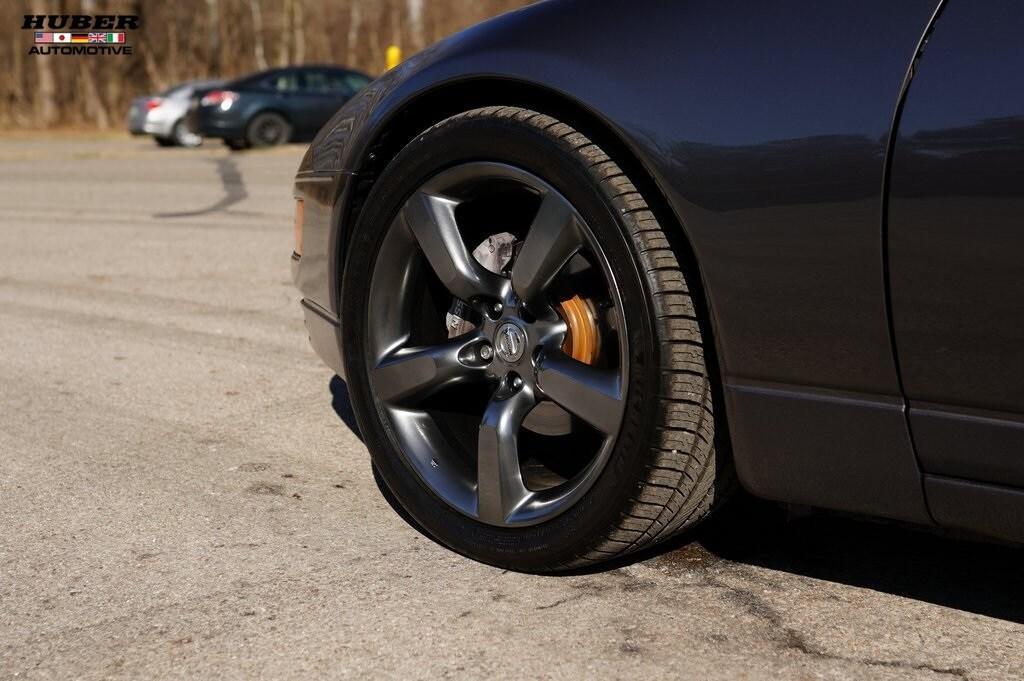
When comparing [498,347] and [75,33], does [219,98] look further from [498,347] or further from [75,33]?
[498,347]

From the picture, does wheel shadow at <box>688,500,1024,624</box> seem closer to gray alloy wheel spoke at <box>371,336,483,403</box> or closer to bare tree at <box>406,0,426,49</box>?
gray alloy wheel spoke at <box>371,336,483,403</box>

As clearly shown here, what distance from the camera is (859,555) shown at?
9.01 feet

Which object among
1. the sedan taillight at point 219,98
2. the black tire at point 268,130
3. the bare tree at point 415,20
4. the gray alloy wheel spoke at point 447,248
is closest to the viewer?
the gray alloy wheel spoke at point 447,248

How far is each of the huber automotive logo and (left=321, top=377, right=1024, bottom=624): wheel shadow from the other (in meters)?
29.1

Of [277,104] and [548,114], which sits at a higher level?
[548,114]

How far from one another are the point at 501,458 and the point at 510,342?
0.80 feet

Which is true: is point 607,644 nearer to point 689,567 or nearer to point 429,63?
point 689,567

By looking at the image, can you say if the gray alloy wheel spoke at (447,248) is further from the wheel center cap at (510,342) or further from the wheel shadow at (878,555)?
the wheel shadow at (878,555)

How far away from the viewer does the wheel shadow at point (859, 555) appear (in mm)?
2543

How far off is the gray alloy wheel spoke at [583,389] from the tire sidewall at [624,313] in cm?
4

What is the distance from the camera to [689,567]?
267 cm

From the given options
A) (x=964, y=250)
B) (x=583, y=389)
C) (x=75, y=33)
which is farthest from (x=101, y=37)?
(x=964, y=250)

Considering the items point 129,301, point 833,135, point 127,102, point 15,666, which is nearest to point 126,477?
point 15,666

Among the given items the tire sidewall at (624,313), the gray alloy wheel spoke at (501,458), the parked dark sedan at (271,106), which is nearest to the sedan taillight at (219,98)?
the parked dark sedan at (271,106)
